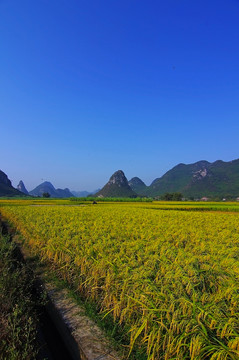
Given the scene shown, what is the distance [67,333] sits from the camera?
2.64 metres

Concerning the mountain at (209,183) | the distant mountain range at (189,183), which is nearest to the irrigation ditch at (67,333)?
the distant mountain range at (189,183)

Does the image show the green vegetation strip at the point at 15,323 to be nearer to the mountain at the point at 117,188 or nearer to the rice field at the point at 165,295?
the rice field at the point at 165,295

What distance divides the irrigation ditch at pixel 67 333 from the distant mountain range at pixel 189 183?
78052 mm

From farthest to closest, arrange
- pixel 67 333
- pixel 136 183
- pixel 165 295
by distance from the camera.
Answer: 1. pixel 136 183
2. pixel 67 333
3. pixel 165 295

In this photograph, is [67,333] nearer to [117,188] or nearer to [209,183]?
[209,183]

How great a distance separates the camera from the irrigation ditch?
222 centimetres

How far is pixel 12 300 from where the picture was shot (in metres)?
2.91

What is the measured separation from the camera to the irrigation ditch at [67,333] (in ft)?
7.29

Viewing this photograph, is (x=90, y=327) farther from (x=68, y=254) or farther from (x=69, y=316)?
(x=68, y=254)

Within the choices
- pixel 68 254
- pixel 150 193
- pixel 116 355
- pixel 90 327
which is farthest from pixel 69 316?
pixel 150 193

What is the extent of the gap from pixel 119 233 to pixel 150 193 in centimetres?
13147

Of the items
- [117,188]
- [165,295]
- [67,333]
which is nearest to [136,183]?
[117,188]

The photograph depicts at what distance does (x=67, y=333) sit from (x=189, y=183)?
369 feet

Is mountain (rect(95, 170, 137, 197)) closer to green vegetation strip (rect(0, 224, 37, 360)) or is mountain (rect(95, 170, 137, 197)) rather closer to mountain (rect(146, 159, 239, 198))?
mountain (rect(146, 159, 239, 198))
